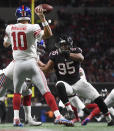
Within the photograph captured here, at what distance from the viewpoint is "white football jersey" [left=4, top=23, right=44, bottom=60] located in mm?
5672

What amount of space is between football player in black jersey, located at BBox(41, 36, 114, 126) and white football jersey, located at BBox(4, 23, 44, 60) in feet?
1.62

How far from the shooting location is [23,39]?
5.70 meters

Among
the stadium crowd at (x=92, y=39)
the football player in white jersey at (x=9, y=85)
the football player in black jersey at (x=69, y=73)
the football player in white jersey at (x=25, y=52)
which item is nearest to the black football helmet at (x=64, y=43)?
the football player in black jersey at (x=69, y=73)

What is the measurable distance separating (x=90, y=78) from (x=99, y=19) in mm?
6858

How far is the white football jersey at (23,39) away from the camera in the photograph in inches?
223

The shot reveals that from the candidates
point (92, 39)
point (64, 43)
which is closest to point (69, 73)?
point (64, 43)

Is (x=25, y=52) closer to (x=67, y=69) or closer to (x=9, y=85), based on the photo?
(x=9, y=85)

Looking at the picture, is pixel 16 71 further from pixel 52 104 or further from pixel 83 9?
pixel 83 9

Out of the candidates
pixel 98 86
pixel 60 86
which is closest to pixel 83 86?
pixel 60 86

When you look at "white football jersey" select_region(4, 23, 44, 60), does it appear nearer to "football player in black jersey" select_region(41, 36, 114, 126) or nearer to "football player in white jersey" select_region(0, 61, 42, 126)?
"football player in white jersey" select_region(0, 61, 42, 126)

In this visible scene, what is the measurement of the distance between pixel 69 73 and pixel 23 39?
1.18m

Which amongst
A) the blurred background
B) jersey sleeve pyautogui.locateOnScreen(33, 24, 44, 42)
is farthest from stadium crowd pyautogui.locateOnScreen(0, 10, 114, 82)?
jersey sleeve pyautogui.locateOnScreen(33, 24, 44, 42)

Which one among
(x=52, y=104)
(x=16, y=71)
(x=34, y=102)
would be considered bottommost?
(x=34, y=102)

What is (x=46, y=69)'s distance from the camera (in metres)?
6.25
